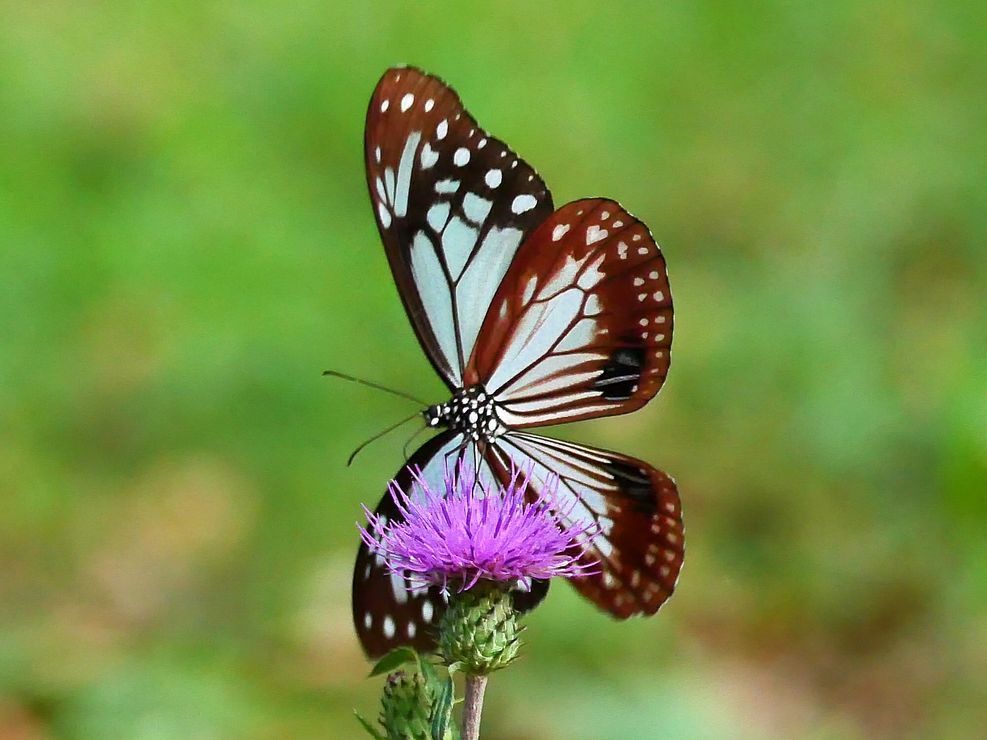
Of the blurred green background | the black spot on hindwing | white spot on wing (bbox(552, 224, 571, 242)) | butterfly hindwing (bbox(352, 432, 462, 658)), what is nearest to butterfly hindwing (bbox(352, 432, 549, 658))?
butterfly hindwing (bbox(352, 432, 462, 658))

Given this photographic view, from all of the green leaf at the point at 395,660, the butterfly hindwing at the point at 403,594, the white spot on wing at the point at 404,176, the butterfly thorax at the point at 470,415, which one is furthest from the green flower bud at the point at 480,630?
the white spot on wing at the point at 404,176

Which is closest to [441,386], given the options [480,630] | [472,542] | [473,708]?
[472,542]

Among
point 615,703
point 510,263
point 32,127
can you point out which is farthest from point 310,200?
point 510,263

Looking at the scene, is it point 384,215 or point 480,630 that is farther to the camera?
point 384,215

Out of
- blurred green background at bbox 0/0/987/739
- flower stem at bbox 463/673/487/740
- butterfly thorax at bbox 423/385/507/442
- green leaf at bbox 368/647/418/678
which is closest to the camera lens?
flower stem at bbox 463/673/487/740

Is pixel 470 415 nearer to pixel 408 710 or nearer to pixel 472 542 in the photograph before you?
pixel 472 542

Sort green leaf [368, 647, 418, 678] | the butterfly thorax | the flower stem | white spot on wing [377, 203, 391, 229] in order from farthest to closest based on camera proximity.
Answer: white spot on wing [377, 203, 391, 229] → the butterfly thorax → green leaf [368, 647, 418, 678] → the flower stem

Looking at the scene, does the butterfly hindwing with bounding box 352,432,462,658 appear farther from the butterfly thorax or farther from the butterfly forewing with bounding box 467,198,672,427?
the butterfly forewing with bounding box 467,198,672,427

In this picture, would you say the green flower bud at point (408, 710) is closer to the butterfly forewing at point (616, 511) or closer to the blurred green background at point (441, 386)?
the butterfly forewing at point (616, 511)
